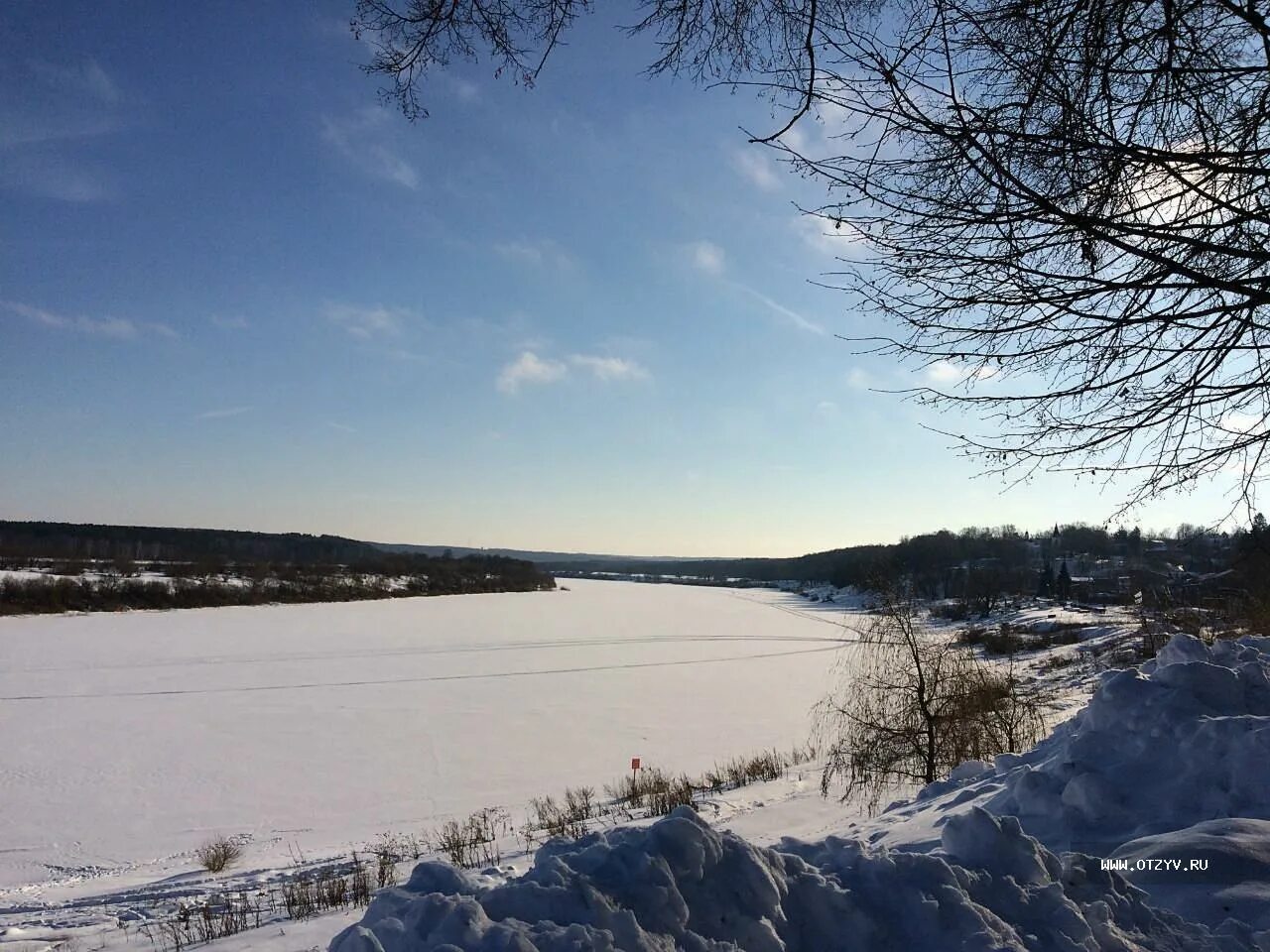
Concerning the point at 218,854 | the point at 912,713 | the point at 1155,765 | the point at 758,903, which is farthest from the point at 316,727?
the point at 758,903

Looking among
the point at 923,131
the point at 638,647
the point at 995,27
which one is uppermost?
the point at 995,27

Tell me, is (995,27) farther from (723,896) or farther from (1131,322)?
(723,896)

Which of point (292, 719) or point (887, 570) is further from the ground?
point (887, 570)

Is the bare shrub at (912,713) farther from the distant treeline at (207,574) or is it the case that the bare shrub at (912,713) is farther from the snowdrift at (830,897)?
the distant treeline at (207,574)

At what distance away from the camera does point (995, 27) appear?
323 centimetres

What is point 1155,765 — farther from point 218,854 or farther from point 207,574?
point 207,574

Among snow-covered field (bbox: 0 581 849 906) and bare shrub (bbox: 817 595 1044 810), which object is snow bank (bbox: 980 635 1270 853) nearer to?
bare shrub (bbox: 817 595 1044 810)

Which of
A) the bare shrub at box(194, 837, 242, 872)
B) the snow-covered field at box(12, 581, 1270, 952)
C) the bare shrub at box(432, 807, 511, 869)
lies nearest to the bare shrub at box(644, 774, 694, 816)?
the snow-covered field at box(12, 581, 1270, 952)

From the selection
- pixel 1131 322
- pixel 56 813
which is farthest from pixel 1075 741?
pixel 56 813

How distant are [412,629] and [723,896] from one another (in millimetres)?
48032

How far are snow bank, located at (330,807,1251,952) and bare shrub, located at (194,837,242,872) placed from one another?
9.34 meters

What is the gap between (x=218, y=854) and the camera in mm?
10148

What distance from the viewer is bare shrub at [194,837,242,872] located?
Answer: 9.91m

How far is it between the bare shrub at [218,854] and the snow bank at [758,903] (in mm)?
9343
